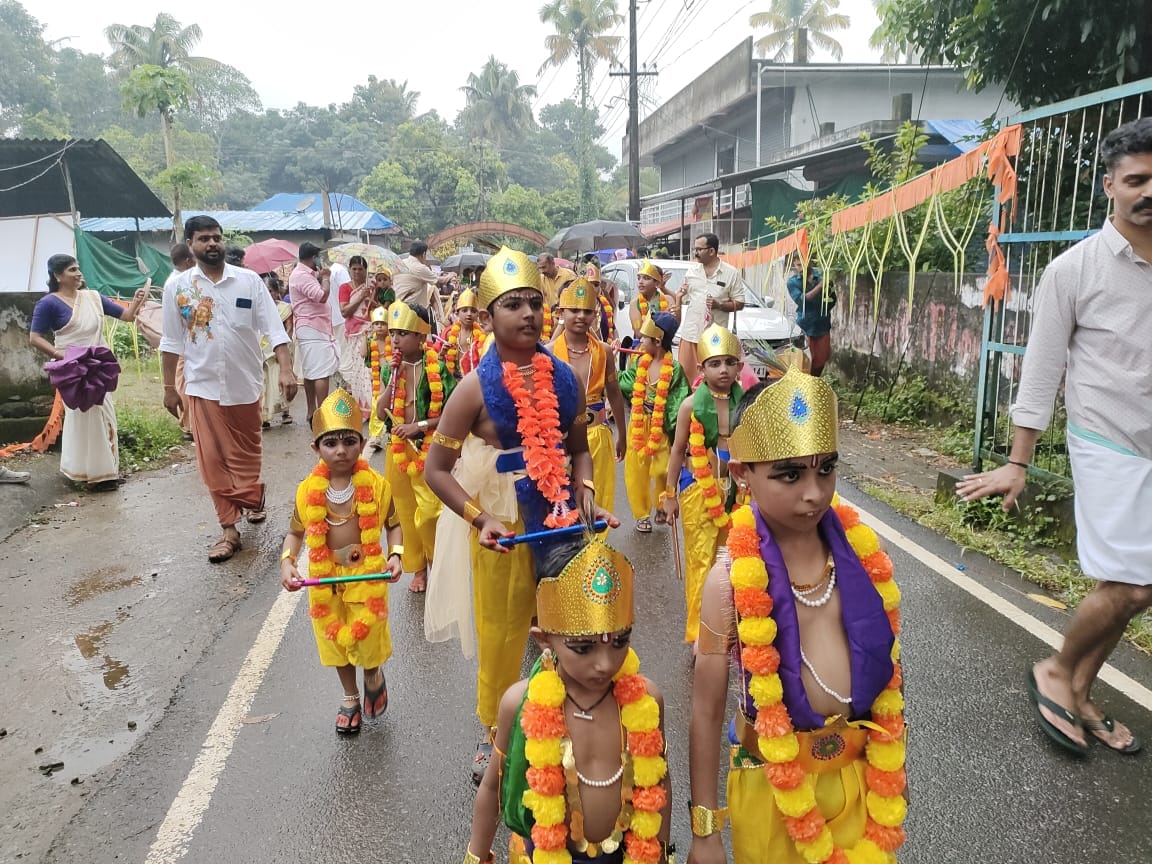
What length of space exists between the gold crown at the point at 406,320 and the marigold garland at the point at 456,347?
306 millimetres

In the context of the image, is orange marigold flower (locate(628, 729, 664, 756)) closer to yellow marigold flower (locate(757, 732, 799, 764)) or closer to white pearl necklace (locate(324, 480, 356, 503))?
yellow marigold flower (locate(757, 732, 799, 764))

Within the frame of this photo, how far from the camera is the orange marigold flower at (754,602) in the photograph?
1.92 meters

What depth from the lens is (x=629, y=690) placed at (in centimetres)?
209

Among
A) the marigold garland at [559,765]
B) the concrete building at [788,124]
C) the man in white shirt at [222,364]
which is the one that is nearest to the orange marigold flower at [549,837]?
the marigold garland at [559,765]

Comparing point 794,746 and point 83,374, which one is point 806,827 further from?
point 83,374

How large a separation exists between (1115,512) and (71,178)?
18387 millimetres

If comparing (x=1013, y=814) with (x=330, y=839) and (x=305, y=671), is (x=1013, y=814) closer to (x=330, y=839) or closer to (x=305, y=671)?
(x=330, y=839)

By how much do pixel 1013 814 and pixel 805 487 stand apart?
176 centimetres


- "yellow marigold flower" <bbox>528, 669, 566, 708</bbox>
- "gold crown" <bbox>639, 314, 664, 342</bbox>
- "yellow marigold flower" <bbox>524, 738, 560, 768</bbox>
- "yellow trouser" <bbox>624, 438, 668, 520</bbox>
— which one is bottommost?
"yellow trouser" <bbox>624, 438, 668, 520</bbox>

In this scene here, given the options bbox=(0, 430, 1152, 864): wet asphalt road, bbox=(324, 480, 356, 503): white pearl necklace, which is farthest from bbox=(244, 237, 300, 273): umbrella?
bbox=(324, 480, 356, 503): white pearl necklace

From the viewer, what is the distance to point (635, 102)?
2358cm

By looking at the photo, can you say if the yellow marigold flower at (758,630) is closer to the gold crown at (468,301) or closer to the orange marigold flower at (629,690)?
the orange marigold flower at (629,690)

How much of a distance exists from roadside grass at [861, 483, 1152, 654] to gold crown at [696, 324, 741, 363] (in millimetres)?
2419

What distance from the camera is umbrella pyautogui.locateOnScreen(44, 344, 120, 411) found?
713 cm
